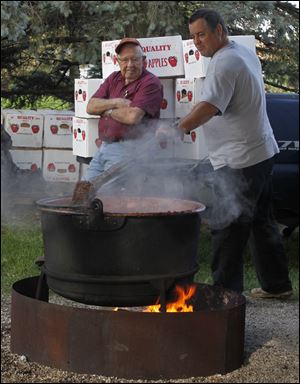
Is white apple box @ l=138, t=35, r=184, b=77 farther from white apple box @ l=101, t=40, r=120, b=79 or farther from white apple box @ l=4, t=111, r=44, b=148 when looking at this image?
white apple box @ l=4, t=111, r=44, b=148

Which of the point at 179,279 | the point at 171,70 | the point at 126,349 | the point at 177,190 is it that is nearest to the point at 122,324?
the point at 126,349

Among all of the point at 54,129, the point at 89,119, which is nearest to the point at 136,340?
the point at 89,119

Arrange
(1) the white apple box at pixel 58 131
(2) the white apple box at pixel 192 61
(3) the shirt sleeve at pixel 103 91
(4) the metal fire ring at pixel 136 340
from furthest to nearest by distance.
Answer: (1) the white apple box at pixel 58 131 → (2) the white apple box at pixel 192 61 → (3) the shirt sleeve at pixel 103 91 → (4) the metal fire ring at pixel 136 340

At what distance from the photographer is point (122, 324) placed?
336cm

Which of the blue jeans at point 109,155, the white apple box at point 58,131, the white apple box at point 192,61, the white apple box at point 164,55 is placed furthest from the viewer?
the white apple box at point 58,131

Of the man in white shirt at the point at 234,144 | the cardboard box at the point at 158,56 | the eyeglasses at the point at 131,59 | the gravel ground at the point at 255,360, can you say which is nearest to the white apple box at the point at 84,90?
the cardboard box at the point at 158,56

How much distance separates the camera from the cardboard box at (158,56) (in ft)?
14.6

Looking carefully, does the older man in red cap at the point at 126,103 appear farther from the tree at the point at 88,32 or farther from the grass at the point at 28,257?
the grass at the point at 28,257

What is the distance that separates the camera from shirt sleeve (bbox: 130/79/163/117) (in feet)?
12.8

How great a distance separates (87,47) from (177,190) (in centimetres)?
102

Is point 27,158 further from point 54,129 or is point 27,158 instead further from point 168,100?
point 168,100

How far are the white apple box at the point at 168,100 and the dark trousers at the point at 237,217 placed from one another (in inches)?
30.3

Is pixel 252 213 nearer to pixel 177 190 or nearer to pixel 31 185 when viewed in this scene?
pixel 177 190

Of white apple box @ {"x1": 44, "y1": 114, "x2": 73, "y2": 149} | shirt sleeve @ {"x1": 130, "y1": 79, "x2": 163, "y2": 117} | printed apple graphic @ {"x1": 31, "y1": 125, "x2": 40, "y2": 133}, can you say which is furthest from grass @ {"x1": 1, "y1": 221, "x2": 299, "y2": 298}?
shirt sleeve @ {"x1": 130, "y1": 79, "x2": 163, "y2": 117}
